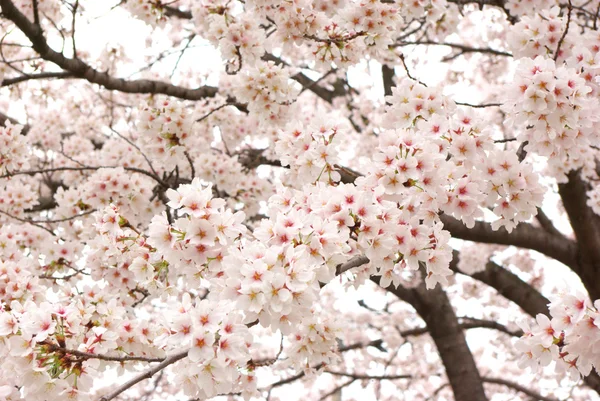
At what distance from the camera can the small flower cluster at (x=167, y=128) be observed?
3.57 m

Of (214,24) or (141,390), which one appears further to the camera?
(141,390)

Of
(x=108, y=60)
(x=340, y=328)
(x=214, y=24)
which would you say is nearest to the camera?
(x=340, y=328)

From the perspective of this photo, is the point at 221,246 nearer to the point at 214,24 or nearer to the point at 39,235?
the point at 214,24

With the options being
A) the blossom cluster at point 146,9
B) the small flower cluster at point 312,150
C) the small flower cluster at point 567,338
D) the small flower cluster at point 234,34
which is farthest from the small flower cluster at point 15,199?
the small flower cluster at point 567,338

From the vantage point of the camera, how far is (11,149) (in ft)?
11.6

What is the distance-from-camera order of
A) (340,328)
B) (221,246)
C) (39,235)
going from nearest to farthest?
(221,246) → (340,328) → (39,235)

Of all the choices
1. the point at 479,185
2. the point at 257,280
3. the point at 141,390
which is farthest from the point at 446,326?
the point at 141,390

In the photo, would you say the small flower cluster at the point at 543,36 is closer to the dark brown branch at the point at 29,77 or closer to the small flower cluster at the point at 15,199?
the dark brown branch at the point at 29,77

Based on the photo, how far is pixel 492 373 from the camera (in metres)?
9.77

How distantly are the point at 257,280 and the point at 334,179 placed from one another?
0.88 meters

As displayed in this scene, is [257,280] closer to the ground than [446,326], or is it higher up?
closer to the ground

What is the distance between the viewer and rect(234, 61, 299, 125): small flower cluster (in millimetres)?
3422

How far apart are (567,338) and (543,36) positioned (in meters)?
1.87

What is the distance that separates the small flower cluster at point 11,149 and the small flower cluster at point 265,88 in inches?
58.1
